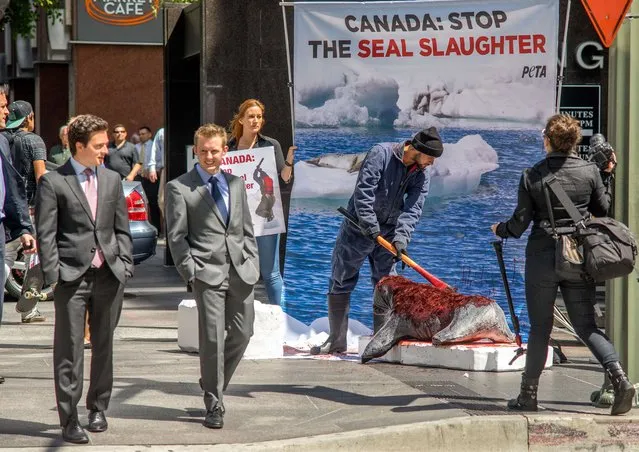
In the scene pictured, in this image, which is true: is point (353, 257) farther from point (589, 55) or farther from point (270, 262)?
point (589, 55)

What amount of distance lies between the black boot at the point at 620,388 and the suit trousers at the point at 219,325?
2067 millimetres

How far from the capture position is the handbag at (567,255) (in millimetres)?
7355

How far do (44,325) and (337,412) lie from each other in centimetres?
489

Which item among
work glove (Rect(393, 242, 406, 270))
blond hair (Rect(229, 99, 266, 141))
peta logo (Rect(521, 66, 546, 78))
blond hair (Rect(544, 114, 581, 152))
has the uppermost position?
peta logo (Rect(521, 66, 546, 78))

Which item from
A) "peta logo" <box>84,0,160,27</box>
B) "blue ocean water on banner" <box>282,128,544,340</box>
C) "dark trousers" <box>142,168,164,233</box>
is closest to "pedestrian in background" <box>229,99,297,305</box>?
"blue ocean water on banner" <box>282,128,544,340</box>

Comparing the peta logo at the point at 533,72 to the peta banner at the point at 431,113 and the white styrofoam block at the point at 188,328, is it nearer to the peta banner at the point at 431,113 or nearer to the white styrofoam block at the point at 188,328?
the peta banner at the point at 431,113

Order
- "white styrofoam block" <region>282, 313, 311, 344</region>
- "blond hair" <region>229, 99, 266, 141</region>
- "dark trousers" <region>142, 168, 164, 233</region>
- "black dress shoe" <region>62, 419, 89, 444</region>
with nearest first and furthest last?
"black dress shoe" <region>62, 419, 89, 444</region> < "blond hair" <region>229, 99, 266, 141</region> < "white styrofoam block" <region>282, 313, 311, 344</region> < "dark trousers" <region>142, 168, 164, 233</region>

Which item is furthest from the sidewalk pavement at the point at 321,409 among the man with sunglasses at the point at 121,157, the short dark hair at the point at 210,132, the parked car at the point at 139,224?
the man with sunglasses at the point at 121,157

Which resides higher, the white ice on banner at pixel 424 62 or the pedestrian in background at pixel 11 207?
the white ice on banner at pixel 424 62

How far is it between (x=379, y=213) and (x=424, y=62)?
1305 mm

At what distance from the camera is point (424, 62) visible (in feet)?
33.5

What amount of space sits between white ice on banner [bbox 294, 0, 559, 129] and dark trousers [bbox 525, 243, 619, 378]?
2.80 m

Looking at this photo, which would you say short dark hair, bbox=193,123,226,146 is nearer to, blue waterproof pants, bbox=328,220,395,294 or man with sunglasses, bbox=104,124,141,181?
blue waterproof pants, bbox=328,220,395,294

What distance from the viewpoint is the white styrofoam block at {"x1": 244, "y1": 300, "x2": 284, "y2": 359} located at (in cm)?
962
